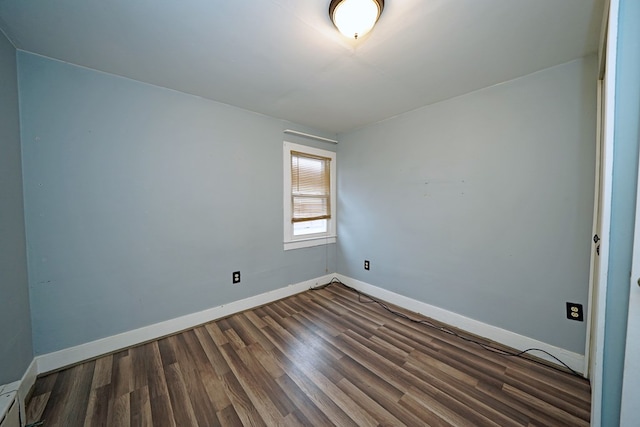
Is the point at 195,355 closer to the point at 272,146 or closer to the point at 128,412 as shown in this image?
the point at 128,412

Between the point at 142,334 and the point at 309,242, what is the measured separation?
1.96 metres

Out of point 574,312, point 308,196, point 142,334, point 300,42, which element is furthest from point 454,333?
point 142,334

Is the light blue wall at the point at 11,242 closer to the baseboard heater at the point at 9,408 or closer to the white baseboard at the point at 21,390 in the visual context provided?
the white baseboard at the point at 21,390

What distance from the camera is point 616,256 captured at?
0.91 metres

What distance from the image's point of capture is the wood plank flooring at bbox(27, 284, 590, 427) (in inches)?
50.8

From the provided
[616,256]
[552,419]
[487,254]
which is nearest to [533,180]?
[487,254]

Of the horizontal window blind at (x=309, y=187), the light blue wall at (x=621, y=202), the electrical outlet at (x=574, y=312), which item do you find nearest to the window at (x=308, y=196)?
the horizontal window blind at (x=309, y=187)

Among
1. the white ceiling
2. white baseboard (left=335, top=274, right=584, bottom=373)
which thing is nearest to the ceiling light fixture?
the white ceiling

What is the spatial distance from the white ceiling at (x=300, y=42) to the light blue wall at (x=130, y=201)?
0.26 m

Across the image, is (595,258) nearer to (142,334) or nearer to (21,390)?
(142,334)

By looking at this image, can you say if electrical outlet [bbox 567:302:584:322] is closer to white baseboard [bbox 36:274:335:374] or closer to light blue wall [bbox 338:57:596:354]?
light blue wall [bbox 338:57:596:354]

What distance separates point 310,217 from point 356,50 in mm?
2049

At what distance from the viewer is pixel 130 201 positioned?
1898 mm

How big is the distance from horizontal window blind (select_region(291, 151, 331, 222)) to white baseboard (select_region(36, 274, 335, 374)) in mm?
1080
